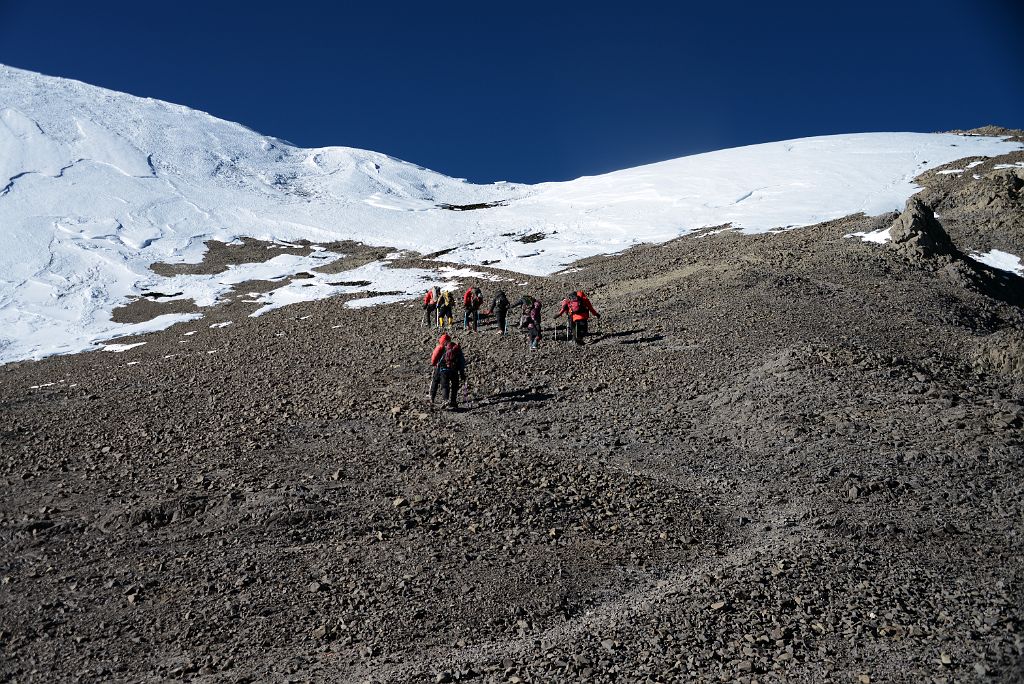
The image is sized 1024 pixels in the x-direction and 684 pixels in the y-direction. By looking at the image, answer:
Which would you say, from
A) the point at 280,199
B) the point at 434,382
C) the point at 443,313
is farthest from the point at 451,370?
the point at 280,199

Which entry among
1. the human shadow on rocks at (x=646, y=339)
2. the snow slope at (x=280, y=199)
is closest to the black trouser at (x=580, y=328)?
the human shadow on rocks at (x=646, y=339)

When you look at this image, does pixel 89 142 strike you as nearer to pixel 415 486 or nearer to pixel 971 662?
pixel 415 486

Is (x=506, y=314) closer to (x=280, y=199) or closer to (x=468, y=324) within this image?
(x=468, y=324)

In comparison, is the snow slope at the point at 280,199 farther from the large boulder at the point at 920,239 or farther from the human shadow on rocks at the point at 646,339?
the human shadow on rocks at the point at 646,339

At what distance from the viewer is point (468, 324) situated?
22188 millimetres

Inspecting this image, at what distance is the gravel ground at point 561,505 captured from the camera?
25.8 ft

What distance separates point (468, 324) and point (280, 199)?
118 feet

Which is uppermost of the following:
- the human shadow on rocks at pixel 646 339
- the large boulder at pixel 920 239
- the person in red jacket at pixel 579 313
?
the large boulder at pixel 920 239

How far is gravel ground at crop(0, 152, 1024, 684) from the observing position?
786 centimetres

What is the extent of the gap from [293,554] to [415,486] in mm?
2448

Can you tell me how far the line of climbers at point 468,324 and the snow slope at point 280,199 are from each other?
21.9 feet

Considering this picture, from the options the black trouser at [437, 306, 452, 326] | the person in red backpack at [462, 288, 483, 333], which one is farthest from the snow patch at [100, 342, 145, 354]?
the person in red backpack at [462, 288, 483, 333]

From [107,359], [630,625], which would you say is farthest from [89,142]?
[630,625]

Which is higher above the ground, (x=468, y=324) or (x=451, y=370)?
(x=468, y=324)
